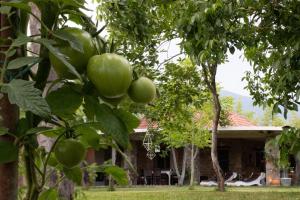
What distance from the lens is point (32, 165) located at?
0.80m

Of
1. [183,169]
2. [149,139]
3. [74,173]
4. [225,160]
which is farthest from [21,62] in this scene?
[225,160]

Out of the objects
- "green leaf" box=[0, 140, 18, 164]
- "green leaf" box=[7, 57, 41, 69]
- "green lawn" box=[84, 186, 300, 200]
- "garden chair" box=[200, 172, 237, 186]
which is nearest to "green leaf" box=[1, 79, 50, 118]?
"green leaf" box=[7, 57, 41, 69]

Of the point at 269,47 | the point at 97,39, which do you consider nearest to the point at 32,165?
the point at 97,39

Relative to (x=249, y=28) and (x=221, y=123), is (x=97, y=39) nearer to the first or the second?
(x=249, y=28)

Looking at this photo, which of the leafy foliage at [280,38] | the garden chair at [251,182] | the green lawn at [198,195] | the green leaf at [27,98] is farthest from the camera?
the garden chair at [251,182]

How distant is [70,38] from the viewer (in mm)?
619

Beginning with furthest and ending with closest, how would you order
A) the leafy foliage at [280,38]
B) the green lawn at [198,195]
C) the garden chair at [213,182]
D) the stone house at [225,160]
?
the stone house at [225,160] → the garden chair at [213,182] → the green lawn at [198,195] → the leafy foliage at [280,38]

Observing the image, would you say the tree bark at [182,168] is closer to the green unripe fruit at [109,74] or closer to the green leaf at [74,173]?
the green leaf at [74,173]

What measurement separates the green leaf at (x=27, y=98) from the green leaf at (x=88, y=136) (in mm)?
231

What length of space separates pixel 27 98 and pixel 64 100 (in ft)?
0.45

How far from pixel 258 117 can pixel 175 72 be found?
38.6 metres

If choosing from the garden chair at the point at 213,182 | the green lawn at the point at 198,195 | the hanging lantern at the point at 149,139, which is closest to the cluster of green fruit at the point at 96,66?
the green lawn at the point at 198,195

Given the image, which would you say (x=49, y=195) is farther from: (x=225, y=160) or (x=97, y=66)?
(x=225, y=160)

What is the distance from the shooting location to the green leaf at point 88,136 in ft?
2.77
